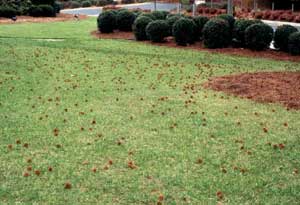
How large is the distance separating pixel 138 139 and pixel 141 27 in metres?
14.6

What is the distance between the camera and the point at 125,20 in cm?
2514

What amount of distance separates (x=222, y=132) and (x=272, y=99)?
9.29 ft

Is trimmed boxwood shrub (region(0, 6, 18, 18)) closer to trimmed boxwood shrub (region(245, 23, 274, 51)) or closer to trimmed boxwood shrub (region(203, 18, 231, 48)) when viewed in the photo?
trimmed boxwood shrub (region(203, 18, 231, 48))

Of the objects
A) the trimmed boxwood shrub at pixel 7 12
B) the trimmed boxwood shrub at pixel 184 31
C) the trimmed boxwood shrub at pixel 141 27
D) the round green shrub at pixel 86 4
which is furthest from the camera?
the round green shrub at pixel 86 4

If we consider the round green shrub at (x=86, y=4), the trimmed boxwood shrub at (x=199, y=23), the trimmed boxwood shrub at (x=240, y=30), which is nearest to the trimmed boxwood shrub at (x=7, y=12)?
the trimmed boxwood shrub at (x=199, y=23)

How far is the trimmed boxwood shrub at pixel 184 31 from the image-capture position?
66.1 ft

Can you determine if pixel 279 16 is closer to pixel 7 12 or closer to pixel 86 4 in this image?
pixel 7 12

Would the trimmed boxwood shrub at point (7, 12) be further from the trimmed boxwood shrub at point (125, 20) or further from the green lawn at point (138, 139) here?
the green lawn at point (138, 139)

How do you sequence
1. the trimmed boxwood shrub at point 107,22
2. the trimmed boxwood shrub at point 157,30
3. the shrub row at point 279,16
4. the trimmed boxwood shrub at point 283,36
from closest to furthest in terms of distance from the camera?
the trimmed boxwood shrub at point 283,36 → the trimmed boxwood shrub at point 157,30 → the trimmed boxwood shrub at point 107,22 → the shrub row at point 279,16

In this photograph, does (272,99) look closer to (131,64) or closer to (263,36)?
(131,64)

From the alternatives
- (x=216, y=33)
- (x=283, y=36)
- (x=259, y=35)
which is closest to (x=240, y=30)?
(x=216, y=33)

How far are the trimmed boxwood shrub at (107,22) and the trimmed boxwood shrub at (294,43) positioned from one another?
9.91 m

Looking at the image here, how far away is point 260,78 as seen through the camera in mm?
13250

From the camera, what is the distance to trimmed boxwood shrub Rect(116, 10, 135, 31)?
25.0 metres
